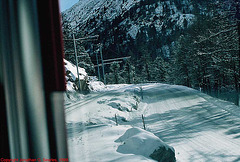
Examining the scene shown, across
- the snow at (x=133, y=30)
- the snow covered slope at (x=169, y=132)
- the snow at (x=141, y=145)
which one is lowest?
the snow covered slope at (x=169, y=132)

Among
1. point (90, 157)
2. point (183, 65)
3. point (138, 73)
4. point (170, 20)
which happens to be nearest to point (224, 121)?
point (90, 157)

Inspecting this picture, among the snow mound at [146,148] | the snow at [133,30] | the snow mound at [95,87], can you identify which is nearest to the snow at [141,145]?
the snow mound at [146,148]

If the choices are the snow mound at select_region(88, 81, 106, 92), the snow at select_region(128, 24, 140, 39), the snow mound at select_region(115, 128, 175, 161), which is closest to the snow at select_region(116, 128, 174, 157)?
the snow mound at select_region(115, 128, 175, 161)

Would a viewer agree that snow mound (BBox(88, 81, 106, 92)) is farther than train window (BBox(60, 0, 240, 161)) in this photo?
Yes

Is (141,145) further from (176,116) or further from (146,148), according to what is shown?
(176,116)

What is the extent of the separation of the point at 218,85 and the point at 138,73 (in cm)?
3251

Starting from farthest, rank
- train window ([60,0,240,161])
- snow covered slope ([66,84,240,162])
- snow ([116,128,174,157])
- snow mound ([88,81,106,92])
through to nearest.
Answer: snow mound ([88,81,106,92]) < train window ([60,0,240,161]) < snow ([116,128,174,157]) < snow covered slope ([66,84,240,162])

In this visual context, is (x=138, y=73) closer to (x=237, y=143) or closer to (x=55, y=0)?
(x=237, y=143)

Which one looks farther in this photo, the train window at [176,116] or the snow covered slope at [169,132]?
the train window at [176,116]

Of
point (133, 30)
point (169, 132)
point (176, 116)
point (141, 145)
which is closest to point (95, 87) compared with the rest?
point (176, 116)

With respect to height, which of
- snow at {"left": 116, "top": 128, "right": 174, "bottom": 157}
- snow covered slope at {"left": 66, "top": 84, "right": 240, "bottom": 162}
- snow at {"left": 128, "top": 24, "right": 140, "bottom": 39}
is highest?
snow at {"left": 128, "top": 24, "right": 140, "bottom": 39}

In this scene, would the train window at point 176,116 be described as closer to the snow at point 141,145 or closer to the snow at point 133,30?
the snow at point 141,145

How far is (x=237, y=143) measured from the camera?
7.92 meters

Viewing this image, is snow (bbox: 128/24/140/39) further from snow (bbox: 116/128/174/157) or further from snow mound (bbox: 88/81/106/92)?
snow (bbox: 116/128/174/157)
